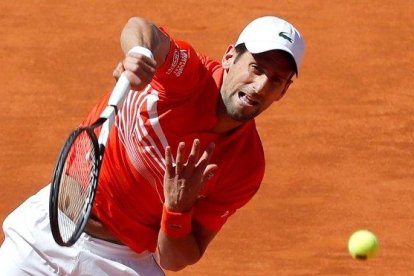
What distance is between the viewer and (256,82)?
16.9 ft

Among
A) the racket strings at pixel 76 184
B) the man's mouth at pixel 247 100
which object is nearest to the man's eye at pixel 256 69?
the man's mouth at pixel 247 100

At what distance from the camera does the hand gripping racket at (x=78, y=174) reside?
181 inches

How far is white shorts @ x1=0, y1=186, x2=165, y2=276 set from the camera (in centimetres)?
558

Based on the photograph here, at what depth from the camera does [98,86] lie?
979cm

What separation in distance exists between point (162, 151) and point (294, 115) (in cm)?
426

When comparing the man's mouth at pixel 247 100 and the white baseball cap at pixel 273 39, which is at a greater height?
the white baseball cap at pixel 273 39

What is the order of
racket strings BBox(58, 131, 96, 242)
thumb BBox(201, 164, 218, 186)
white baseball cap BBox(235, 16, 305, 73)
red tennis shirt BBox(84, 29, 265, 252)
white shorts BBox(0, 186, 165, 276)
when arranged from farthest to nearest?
white shorts BBox(0, 186, 165, 276) < red tennis shirt BBox(84, 29, 265, 252) < white baseball cap BBox(235, 16, 305, 73) < thumb BBox(201, 164, 218, 186) < racket strings BBox(58, 131, 96, 242)

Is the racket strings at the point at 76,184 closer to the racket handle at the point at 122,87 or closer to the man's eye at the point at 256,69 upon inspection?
the racket handle at the point at 122,87

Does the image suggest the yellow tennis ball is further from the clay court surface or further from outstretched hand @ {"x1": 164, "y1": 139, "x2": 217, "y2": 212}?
outstretched hand @ {"x1": 164, "y1": 139, "x2": 217, "y2": 212}

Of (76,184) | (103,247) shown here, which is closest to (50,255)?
(103,247)

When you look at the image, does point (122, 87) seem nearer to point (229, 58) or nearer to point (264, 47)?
point (264, 47)

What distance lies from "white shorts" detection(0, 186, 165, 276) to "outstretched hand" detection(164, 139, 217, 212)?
25.1 inches

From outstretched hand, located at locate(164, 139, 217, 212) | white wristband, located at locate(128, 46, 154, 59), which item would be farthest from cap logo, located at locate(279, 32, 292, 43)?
white wristband, located at locate(128, 46, 154, 59)

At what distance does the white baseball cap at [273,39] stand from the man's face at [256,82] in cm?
4
